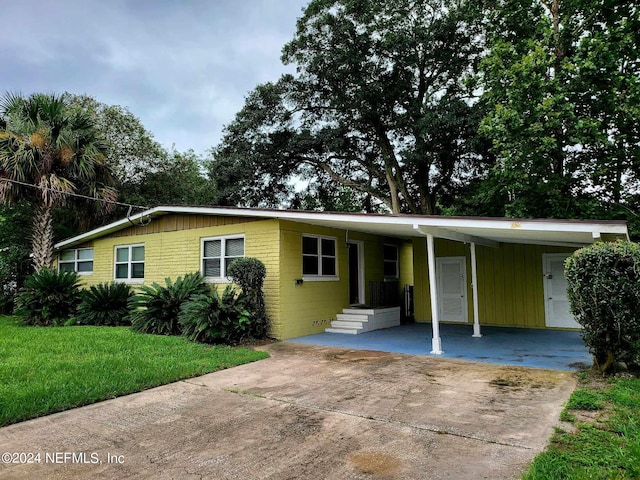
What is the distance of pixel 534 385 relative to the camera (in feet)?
17.3

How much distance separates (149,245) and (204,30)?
6.89m

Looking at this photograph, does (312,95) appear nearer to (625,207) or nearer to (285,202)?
(285,202)

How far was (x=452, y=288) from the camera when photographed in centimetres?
1167

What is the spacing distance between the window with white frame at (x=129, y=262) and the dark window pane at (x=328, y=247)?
19.4ft

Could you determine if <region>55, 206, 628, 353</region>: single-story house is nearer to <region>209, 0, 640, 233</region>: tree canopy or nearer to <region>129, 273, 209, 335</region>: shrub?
<region>129, 273, 209, 335</region>: shrub

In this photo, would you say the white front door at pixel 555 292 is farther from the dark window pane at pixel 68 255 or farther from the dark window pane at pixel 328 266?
the dark window pane at pixel 68 255

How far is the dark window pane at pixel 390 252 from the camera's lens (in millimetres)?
13531

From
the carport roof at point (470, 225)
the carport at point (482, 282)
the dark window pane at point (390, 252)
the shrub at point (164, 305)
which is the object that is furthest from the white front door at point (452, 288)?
the shrub at point (164, 305)

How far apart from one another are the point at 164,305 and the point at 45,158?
643cm

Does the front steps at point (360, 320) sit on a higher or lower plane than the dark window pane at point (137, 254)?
lower

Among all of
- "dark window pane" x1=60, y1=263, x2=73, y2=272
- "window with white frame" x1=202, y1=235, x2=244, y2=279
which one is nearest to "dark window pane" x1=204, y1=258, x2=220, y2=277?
"window with white frame" x1=202, y1=235, x2=244, y2=279

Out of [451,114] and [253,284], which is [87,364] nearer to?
[253,284]

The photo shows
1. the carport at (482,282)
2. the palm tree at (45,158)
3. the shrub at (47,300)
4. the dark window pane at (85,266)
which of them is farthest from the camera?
the dark window pane at (85,266)

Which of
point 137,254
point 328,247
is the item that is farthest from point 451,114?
point 137,254
